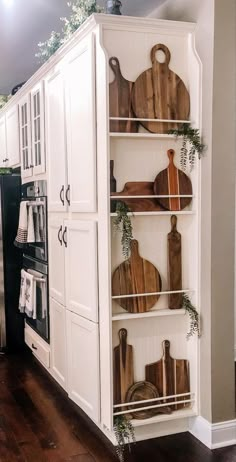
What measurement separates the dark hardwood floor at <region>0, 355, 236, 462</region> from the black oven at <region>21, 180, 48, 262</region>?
964 millimetres

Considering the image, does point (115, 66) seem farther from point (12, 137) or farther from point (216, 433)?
point (12, 137)

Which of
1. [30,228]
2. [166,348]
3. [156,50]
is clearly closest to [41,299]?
[30,228]

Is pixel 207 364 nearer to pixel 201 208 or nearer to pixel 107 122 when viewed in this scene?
pixel 201 208

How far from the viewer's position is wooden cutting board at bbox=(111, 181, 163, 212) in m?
2.45

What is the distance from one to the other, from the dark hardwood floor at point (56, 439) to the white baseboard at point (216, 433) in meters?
0.04

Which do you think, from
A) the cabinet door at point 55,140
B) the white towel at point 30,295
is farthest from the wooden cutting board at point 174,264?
the white towel at point 30,295

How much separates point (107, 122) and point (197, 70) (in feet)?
1.88

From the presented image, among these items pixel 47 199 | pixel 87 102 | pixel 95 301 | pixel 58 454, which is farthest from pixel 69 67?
pixel 58 454

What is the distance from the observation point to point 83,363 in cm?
271

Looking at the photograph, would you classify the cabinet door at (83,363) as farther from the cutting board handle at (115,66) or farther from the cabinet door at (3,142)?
the cabinet door at (3,142)

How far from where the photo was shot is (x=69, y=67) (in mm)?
2756

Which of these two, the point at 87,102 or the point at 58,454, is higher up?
the point at 87,102

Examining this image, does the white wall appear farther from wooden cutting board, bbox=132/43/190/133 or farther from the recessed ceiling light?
the recessed ceiling light

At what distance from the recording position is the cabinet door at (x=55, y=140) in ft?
9.59
